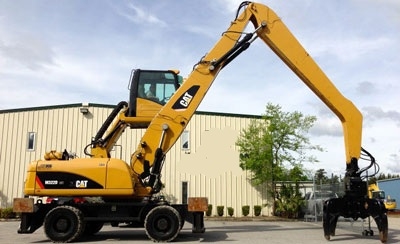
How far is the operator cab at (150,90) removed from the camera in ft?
41.3

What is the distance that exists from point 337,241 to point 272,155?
1294 cm

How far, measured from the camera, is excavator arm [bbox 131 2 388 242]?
39.4 ft

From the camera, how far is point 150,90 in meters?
12.8

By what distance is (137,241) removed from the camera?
1167 centimetres

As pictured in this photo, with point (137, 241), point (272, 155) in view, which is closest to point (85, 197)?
point (137, 241)

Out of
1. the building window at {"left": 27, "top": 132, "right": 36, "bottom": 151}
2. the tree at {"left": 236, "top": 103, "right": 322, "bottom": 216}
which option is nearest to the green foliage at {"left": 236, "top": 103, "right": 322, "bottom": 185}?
the tree at {"left": 236, "top": 103, "right": 322, "bottom": 216}

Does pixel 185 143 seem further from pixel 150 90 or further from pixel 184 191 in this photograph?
pixel 150 90

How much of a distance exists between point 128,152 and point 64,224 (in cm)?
1333

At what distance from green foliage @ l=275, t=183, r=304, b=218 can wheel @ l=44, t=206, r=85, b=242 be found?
15.0 metres

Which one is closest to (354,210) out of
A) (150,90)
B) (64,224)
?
(150,90)

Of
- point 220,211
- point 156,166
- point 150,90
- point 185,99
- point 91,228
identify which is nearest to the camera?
point 156,166

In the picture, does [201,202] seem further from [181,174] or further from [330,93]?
[181,174]

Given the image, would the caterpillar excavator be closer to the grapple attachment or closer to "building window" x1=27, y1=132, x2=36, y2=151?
the grapple attachment

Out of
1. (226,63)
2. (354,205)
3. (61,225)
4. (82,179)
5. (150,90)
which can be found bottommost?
(61,225)
